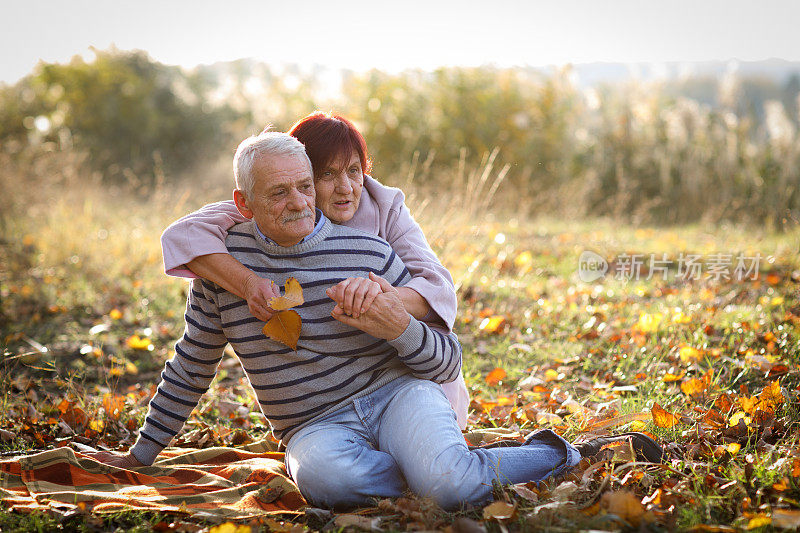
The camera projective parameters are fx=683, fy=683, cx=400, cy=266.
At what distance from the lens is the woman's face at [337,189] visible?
2.43m

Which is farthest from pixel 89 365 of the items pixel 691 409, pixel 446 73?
pixel 446 73

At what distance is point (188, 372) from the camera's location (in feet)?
7.88

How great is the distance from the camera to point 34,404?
3.31 m

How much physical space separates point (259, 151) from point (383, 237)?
588mm

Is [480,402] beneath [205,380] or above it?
beneath

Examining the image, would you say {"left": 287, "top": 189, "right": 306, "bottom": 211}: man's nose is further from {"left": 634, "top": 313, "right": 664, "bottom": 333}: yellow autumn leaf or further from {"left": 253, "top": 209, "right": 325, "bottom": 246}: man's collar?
{"left": 634, "top": 313, "right": 664, "bottom": 333}: yellow autumn leaf

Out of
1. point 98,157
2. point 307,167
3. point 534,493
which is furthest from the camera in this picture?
point 98,157

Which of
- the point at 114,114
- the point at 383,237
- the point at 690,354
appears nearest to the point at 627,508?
the point at 383,237

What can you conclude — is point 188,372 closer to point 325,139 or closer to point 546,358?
point 325,139

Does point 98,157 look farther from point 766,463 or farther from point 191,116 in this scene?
point 766,463

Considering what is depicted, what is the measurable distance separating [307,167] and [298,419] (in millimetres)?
842

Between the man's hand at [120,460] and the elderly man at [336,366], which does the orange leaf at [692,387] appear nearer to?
the elderly man at [336,366]

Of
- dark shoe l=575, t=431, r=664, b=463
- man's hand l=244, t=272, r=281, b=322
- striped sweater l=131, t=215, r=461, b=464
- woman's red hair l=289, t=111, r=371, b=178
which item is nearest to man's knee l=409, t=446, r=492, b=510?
striped sweater l=131, t=215, r=461, b=464

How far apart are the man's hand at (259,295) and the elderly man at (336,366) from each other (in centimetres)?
10
